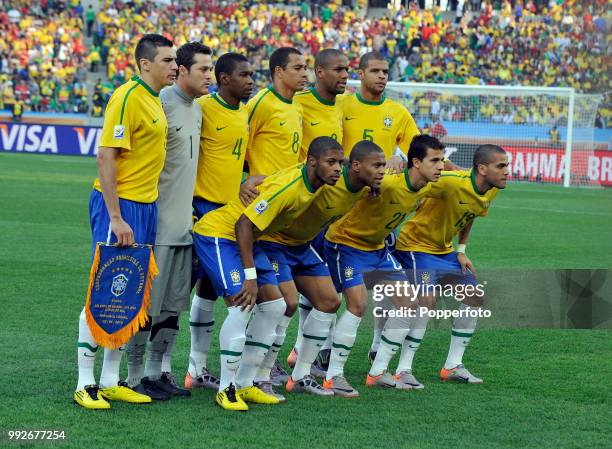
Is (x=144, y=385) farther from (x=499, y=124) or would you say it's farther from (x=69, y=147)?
(x=69, y=147)

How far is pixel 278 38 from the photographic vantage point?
38281 millimetres

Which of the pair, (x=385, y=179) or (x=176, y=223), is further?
(x=385, y=179)

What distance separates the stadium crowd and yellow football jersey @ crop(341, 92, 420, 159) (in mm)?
22860

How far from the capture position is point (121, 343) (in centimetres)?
592

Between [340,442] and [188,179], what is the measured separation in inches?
77.0

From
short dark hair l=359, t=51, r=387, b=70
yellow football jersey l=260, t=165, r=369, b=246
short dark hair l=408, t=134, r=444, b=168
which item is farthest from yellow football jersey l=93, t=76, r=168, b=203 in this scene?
short dark hair l=359, t=51, r=387, b=70

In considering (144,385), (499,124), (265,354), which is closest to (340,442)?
(265,354)

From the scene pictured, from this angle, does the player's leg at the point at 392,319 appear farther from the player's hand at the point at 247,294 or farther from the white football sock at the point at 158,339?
the white football sock at the point at 158,339

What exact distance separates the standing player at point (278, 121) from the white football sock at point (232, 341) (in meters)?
1.26

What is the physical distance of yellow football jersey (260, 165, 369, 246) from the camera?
20.9 feet

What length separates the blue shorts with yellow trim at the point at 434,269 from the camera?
7.28 metres

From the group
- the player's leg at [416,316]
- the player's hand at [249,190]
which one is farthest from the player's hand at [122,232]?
the player's leg at [416,316]

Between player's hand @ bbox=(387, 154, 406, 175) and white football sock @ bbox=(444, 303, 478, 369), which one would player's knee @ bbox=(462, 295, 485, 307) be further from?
player's hand @ bbox=(387, 154, 406, 175)

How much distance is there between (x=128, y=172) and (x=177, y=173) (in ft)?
1.31
